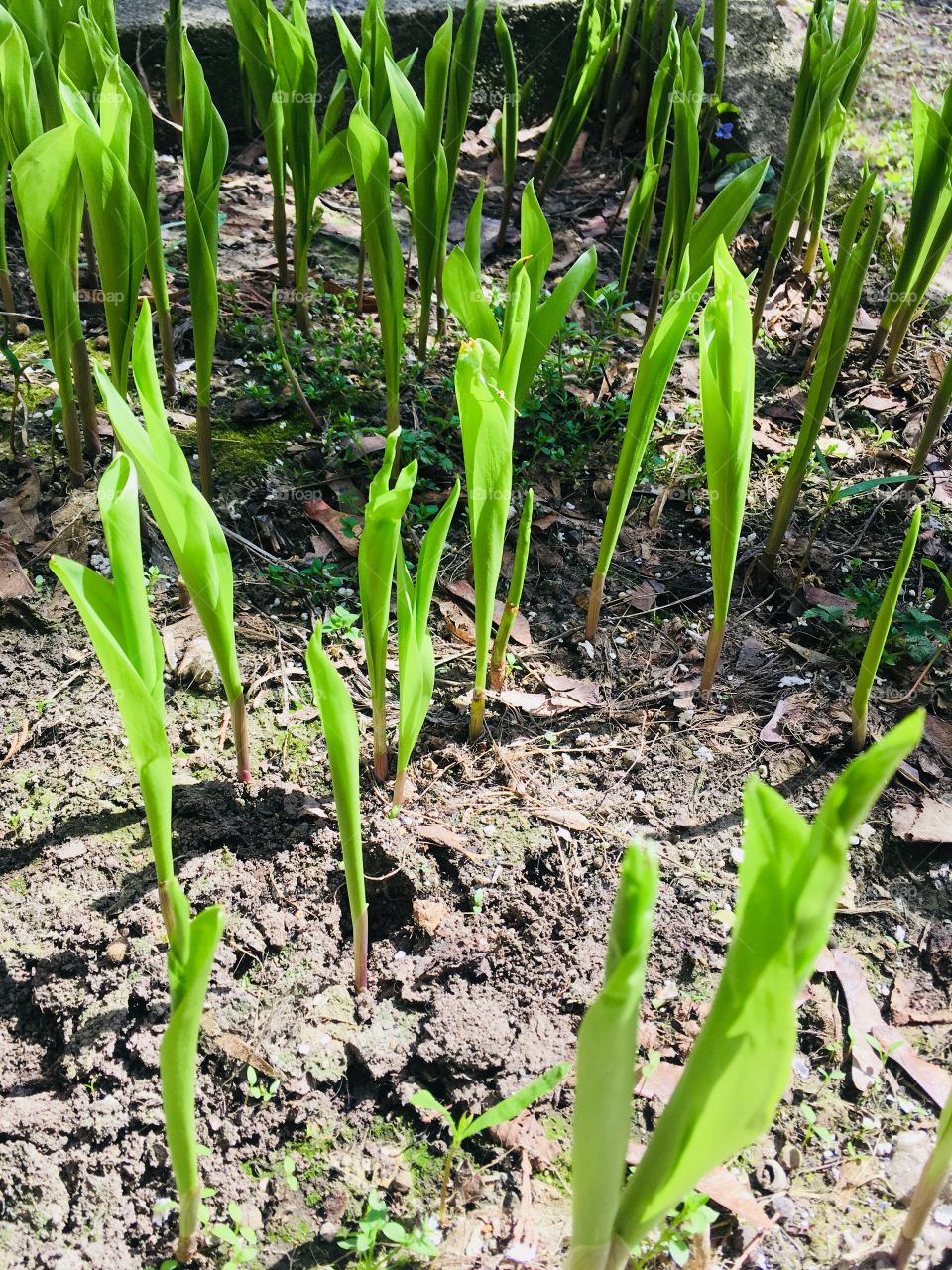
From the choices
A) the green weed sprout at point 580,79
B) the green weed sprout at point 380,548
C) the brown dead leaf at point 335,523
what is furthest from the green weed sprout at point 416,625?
the green weed sprout at point 580,79

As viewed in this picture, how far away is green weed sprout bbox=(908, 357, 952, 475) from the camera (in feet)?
5.91

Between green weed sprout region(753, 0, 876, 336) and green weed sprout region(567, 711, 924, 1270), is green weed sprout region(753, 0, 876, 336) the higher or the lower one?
the higher one

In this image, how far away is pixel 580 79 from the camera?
2.29m

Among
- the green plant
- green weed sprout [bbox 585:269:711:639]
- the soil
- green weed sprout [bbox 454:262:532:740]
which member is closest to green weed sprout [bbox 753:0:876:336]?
the soil

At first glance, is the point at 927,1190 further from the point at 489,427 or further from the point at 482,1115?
the point at 489,427

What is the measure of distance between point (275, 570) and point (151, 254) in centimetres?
52

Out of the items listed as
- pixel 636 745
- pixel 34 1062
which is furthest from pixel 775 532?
pixel 34 1062

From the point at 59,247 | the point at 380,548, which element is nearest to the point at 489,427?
the point at 380,548

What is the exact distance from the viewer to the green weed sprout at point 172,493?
1024mm

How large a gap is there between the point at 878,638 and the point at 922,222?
1.03 metres

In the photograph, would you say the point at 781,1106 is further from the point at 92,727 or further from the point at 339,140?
the point at 339,140

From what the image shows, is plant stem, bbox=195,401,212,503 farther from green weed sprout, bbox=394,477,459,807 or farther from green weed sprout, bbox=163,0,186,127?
green weed sprout, bbox=163,0,186,127

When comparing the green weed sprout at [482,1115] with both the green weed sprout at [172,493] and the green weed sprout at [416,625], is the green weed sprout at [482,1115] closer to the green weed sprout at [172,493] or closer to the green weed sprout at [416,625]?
the green weed sprout at [416,625]

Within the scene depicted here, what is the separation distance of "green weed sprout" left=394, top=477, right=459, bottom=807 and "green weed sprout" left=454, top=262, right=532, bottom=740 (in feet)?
0.26
